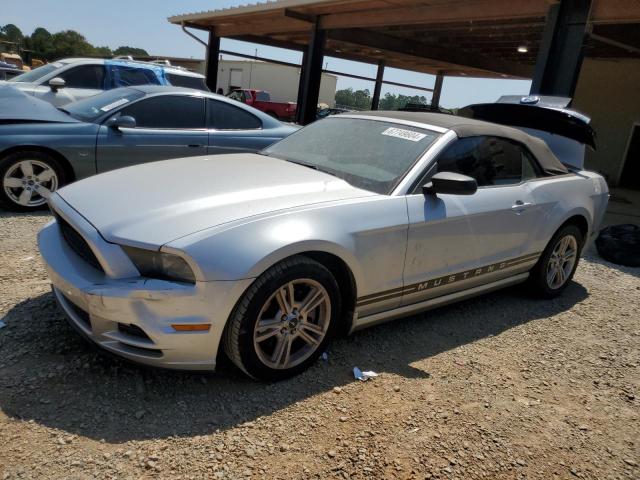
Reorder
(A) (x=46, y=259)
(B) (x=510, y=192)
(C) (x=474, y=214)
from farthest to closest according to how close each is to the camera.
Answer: (B) (x=510, y=192) < (C) (x=474, y=214) < (A) (x=46, y=259)

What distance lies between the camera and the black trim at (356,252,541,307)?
314 centimetres

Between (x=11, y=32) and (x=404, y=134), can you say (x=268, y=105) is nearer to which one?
(x=404, y=134)

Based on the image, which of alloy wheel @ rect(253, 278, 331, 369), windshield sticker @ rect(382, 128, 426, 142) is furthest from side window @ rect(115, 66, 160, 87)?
alloy wheel @ rect(253, 278, 331, 369)

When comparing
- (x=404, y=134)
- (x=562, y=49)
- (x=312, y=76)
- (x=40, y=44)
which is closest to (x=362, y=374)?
(x=404, y=134)

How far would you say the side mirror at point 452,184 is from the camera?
317 centimetres

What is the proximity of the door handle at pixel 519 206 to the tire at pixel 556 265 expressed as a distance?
63 centimetres

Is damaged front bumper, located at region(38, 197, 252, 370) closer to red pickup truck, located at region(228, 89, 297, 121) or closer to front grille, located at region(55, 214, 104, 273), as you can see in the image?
front grille, located at region(55, 214, 104, 273)

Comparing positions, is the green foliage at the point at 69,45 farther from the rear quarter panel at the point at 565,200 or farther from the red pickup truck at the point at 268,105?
the rear quarter panel at the point at 565,200

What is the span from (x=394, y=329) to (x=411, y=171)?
45.2 inches

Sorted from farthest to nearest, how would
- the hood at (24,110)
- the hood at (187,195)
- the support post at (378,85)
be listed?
the support post at (378,85), the hood at (24,110), the hood at (187,195)

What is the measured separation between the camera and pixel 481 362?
11.3 ft

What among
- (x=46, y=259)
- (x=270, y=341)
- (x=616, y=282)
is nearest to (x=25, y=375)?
(x=46, y=259)

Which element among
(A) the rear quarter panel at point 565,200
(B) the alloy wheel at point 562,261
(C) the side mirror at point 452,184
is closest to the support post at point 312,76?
(A) the rear quarter panel at point 565,200

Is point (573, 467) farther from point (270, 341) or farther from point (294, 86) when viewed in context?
point (294, 86)
